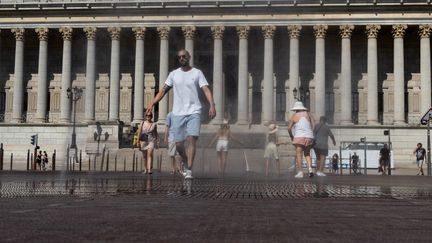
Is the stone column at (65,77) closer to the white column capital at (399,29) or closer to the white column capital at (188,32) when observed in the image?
the white column capital at (188,32)

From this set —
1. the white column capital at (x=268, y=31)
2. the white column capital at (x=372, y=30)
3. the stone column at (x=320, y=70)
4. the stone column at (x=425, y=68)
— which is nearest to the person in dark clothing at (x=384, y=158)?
the stone column at (x=320, y=70)

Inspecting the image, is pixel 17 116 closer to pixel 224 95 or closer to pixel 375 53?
pixel 224 95

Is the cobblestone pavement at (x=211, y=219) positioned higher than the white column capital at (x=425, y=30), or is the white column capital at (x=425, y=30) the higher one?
the white column capital at (x=425, y=30)

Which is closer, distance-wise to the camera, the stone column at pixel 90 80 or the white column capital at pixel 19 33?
the stone column at pixel 90 80

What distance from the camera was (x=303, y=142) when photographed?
17.4 m

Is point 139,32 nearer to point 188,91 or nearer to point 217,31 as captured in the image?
point 217,31

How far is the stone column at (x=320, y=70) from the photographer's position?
183ft

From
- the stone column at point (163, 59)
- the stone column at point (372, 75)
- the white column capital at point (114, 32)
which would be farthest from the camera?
the white column capital at point (114, 32)

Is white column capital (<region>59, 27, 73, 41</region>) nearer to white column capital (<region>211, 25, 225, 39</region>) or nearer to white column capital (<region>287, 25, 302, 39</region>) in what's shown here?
white column capital (<region>211, 25, 225, 39</region>)

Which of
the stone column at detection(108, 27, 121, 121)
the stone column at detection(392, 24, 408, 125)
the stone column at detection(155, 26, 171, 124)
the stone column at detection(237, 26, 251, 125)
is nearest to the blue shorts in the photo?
the stone column at detection(237, 26, 251, 125)

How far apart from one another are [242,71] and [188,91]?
4328cm

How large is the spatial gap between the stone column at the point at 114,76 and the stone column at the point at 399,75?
913 inches

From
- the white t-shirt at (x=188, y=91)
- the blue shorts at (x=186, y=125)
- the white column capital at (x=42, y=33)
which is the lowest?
the blue shorts at (x=186, y=125)

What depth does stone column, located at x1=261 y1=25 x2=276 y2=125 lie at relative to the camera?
55.8 meters
